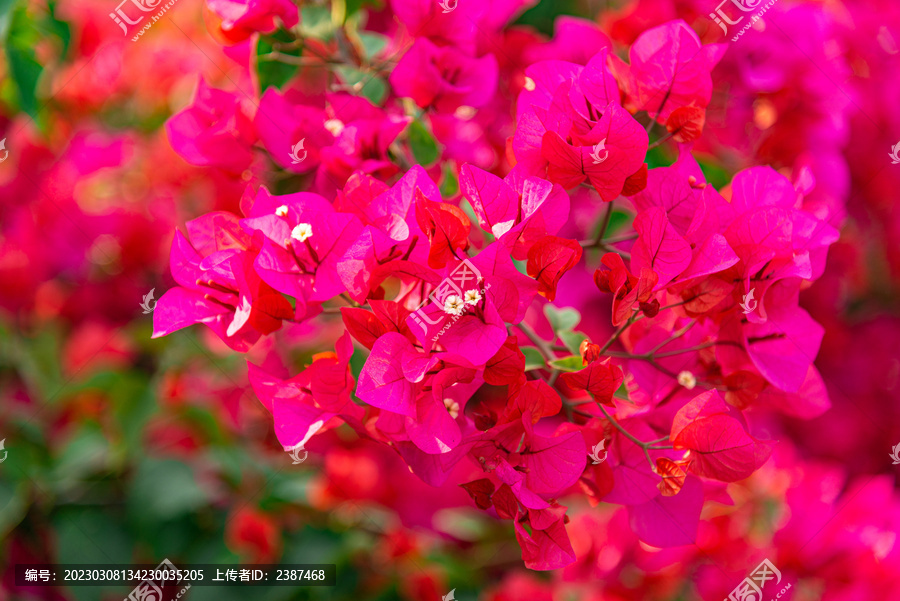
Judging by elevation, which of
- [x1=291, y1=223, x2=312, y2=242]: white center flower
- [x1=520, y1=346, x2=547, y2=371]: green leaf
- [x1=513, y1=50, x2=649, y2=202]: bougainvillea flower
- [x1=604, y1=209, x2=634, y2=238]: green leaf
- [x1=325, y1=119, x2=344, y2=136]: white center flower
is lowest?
[x1=604, y1=209, x2=634, y2=238]: green leaf

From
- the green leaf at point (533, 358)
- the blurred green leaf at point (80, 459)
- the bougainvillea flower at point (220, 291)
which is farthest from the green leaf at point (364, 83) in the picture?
the blurred green leaf at point (80, 459)

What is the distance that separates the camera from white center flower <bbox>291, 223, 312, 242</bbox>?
21.4 inches

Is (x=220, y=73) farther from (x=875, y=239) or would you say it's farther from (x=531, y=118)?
(x=875, y=239)

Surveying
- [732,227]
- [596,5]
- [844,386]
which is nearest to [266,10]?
[732,227]

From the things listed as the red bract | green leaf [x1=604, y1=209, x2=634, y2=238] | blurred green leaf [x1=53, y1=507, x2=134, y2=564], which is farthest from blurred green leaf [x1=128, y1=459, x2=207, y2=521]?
green leaf [x1=604, y1=209, x2=634, y2=238]

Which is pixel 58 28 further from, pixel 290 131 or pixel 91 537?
pixel 91 537

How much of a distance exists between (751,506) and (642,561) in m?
0.23

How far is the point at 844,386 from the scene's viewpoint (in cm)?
149

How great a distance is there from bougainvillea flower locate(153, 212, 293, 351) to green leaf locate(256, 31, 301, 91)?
0.81ft

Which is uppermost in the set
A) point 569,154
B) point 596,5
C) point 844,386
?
point 569,154

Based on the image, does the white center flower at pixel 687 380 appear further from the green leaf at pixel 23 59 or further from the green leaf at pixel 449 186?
the green leaf at pixel 23 59

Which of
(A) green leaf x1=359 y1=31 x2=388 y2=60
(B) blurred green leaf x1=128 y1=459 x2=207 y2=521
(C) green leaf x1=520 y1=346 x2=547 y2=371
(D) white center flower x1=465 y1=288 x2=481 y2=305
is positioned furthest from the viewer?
(B) blurred green leaf x1=128 y1=459 x2=207 y2=521

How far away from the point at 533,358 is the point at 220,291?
0.29m

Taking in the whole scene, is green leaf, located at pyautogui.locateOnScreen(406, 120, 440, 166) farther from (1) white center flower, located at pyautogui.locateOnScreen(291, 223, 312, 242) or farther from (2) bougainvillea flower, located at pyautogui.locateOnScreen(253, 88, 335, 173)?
(1) white center flower, located at pyautogui.locateOnScreen(291, 223, 312, 242)
